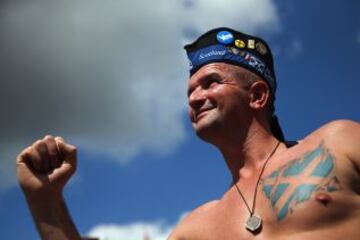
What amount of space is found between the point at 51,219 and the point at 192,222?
1.22 metres

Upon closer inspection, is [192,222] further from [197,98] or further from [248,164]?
[197,98]

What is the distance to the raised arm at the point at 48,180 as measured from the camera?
325cm

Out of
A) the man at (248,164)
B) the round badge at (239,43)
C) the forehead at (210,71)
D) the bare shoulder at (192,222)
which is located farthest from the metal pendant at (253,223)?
the round badge at (239,43)

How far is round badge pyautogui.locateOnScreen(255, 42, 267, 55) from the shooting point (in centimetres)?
A: 461

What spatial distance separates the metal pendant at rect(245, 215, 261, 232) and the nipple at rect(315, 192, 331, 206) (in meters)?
0.44

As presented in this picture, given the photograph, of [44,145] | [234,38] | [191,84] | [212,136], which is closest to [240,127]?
[212,136]

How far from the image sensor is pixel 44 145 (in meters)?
3.25

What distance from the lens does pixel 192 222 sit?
13.3 feet

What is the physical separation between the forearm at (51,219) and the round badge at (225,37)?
210 centimetres

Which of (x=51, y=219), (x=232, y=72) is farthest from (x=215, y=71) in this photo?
(x=51, y=219)

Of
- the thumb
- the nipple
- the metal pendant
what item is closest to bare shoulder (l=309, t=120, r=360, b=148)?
the nipple

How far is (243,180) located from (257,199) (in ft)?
1.29

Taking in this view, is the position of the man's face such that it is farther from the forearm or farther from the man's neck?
the forearm

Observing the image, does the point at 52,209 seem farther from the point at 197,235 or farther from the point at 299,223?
the point at 299,223
